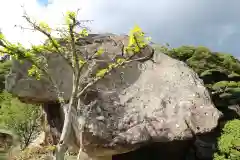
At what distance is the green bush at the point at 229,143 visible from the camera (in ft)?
29.3

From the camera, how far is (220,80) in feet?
45.2

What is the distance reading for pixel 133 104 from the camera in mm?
10625

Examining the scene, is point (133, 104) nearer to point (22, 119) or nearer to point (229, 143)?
point (229, 143)

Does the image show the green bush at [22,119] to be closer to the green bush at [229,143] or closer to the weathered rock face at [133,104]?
the weathered rock face at [133,104]

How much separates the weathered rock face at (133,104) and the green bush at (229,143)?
0.35 m

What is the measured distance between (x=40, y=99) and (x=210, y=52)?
7.54m

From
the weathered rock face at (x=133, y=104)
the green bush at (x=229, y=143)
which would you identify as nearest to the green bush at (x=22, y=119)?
the weathered rock face at (x=133, y=104)

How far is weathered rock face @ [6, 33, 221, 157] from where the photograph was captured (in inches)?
380

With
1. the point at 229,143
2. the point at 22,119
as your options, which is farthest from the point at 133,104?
the point at 22,119

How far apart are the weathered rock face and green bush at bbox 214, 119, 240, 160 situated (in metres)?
0.35

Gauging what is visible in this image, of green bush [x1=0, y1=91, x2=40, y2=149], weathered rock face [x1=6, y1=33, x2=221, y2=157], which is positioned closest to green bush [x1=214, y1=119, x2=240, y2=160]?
weathered rock face [x1=6, y1=33, x2=221, y2=157]

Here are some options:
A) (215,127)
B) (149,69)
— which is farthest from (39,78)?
(215,127)

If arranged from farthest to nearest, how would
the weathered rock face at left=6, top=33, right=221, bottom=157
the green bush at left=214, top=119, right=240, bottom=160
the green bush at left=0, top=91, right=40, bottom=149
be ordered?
1. the green bush at left=0, top=91, right=40, bottom=149
2. the weathered rock face at left=6, top=33, right=221, bottom=157
3. the green bush at left=214, top=119, right=240, bottom=160

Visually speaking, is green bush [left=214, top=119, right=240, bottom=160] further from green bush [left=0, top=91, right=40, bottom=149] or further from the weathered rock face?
green bush [left=0, top=91, right=40, bottom=149]
